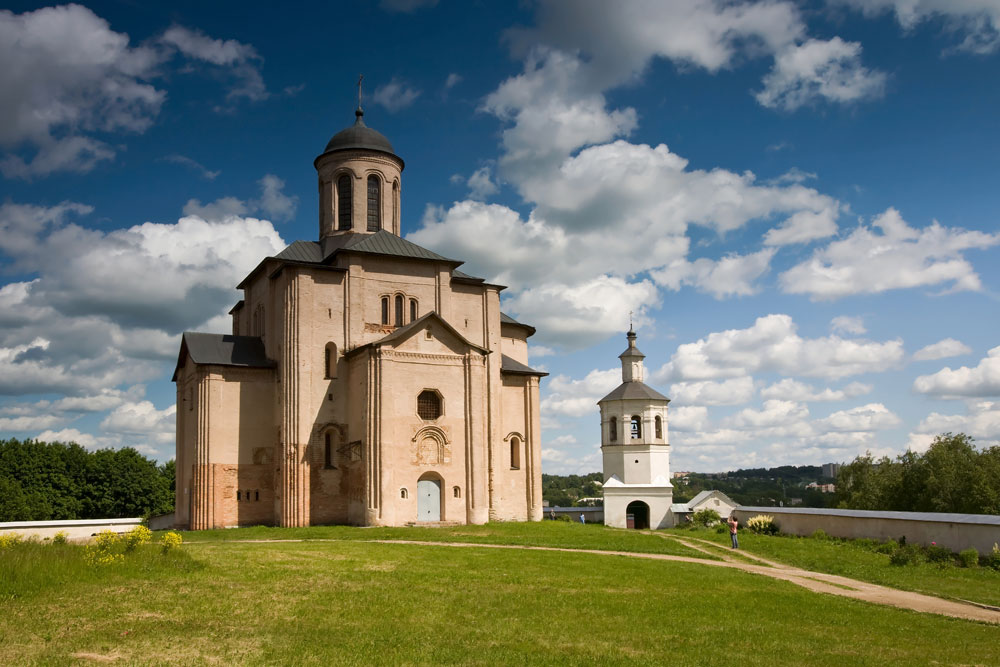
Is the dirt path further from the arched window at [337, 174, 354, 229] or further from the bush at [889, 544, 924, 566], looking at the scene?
the arched window at [337, 174, 354, 229]

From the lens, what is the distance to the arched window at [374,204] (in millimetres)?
40688

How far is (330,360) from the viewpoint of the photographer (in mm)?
35312

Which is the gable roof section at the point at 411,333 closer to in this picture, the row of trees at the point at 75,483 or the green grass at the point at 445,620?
the green grass at the point at 445,620

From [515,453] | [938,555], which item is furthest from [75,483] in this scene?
[938,555]

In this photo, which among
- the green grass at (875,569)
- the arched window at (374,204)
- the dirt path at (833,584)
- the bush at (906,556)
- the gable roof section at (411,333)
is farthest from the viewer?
the arched window at (374,204)

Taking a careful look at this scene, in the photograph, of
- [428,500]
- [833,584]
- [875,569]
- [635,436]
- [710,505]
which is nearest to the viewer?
[833,584]

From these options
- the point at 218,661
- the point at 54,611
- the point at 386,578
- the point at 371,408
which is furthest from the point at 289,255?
Result: the point at 218,661

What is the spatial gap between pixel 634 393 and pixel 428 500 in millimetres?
26048

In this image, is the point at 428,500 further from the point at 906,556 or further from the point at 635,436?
the point at 635,436

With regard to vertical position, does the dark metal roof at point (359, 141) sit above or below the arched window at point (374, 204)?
above

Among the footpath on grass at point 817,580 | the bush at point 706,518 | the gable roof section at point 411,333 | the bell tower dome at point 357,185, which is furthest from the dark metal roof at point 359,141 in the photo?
the bush at point 706,518

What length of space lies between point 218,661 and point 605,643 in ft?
17.5

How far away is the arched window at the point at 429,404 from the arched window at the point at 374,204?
10.3 m

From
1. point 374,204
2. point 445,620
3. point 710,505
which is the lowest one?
point 710,505
